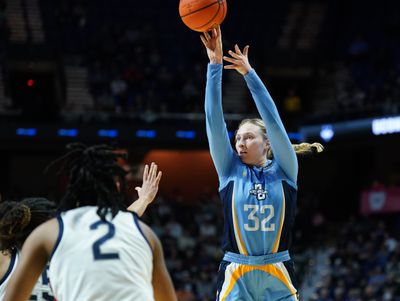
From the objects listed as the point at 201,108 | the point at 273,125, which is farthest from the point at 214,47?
the point at 201,108

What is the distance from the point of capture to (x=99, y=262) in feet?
11.9

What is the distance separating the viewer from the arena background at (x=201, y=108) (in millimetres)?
18906

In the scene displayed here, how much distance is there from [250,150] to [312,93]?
759 inches

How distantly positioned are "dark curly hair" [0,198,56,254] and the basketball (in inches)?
84.8

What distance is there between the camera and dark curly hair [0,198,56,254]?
4934mm

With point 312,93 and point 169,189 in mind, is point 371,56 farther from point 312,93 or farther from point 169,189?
point 169,189

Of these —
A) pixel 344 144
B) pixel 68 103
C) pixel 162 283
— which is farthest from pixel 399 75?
pixel 162 283

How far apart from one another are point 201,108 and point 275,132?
1607 cm

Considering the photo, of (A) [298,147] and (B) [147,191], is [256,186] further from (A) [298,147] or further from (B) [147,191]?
(B) [147,191]

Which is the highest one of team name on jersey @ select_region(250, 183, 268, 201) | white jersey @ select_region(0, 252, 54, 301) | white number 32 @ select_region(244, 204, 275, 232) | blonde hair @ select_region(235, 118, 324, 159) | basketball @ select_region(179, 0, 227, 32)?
basketball @ select_region(179, 0, 227, 32)

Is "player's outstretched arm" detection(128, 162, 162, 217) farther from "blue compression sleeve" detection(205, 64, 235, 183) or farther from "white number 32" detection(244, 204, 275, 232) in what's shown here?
"white number 32" detection(244, 204, 275, 232)

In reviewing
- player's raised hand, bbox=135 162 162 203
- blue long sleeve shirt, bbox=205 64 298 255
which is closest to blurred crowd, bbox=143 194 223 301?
blue long sleeve shirt, bbox=205 64 298 255

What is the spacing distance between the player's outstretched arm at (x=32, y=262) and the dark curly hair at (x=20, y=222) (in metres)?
1.23

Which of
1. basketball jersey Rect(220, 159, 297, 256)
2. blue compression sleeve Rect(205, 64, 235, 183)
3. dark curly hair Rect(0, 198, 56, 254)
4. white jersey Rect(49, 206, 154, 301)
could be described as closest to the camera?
white jersey Rect(49, 206, 154, 301)
